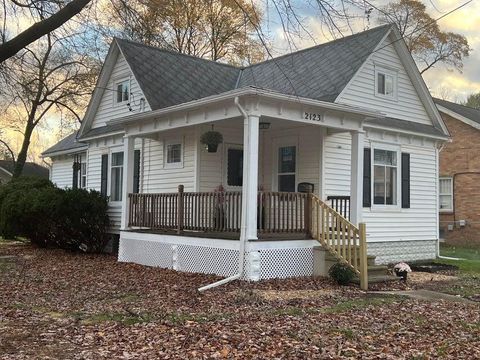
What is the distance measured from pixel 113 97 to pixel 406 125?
900 centimetres

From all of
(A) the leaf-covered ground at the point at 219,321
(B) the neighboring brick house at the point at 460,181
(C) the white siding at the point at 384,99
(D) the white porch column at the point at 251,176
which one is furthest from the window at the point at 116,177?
(B) the neighboring brick house at the point at 460,181

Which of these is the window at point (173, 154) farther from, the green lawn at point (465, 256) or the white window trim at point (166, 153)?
the green lawn at point (465, 256)

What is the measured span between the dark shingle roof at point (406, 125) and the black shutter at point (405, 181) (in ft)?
2.59

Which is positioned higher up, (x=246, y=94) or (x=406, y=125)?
(x=406, y=125)

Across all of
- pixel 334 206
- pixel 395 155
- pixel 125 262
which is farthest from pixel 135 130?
pixel 395 155

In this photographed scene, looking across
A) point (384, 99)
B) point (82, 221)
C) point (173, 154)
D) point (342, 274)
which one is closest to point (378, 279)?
point (342, 274)

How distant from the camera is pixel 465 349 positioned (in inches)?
240

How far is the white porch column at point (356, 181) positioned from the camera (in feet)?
40.8

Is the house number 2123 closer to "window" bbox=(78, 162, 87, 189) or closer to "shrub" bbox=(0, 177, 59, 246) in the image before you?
"shrub" bbox=(0, 177, 59, 246)

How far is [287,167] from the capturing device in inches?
553

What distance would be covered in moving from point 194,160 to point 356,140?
397 cm

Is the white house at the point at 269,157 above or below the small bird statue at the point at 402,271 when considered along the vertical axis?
above

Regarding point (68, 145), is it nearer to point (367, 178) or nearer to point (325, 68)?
point (325, 68)

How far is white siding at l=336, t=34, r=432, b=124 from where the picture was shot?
1455 centimetres
